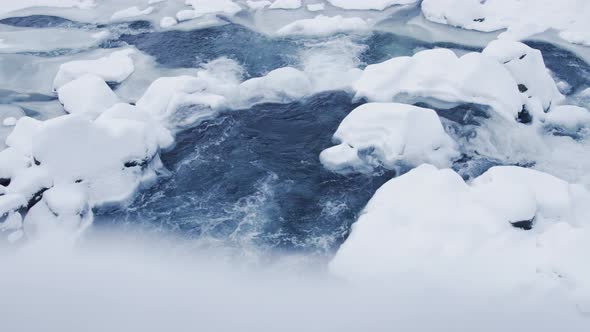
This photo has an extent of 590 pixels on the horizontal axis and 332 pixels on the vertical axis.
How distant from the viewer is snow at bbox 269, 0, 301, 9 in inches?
899

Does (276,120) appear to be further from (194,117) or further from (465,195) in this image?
(465,195)

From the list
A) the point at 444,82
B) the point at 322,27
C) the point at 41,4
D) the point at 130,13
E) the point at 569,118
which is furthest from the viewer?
the point at 41,4

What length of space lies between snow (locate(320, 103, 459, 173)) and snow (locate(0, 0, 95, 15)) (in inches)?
669

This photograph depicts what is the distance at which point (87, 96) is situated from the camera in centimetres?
1552

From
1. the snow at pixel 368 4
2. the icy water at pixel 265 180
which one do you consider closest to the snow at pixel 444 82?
the icy water at pixel 265 180

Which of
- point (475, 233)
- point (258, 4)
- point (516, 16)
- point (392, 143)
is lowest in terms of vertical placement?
point (258, 4)

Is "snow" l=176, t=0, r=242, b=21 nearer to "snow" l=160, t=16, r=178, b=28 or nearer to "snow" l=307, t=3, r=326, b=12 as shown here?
"snow" l=160, t=16, r=178, b=28

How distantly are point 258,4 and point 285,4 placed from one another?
1.30 m

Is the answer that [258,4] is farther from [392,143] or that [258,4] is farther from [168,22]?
[392,143]

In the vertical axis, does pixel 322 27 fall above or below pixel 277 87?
above

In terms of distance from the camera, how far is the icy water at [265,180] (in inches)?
459

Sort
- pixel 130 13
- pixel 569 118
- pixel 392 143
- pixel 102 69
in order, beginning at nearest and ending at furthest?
pixel 392 143, pixel 569 118, pixel 102 69, pixel 130 13

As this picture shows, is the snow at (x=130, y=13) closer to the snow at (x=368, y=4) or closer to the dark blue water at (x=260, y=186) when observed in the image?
the snow at (x=368, y=4)

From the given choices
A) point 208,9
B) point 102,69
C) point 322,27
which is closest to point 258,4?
point 208,9
